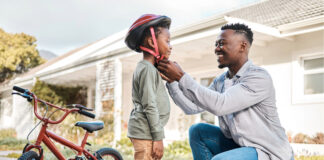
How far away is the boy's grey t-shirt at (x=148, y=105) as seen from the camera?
2400mm

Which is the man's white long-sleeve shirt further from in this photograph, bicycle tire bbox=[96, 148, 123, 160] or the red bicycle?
bicycle tire bbox=[96, 148, 123, 160]

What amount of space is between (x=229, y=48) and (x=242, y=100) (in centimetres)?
42

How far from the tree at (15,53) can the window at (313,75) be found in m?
19.2

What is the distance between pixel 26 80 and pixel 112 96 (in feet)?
21.5

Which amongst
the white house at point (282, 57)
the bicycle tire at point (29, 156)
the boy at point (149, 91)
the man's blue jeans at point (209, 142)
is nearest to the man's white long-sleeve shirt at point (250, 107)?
the man's blue jeans at point (209, 142)

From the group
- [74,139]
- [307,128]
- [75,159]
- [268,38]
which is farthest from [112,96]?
[75,159]

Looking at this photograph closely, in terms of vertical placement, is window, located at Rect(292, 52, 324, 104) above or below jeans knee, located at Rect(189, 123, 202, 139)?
above

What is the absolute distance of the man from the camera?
2.02 meters

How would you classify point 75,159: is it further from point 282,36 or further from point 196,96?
point 282,36

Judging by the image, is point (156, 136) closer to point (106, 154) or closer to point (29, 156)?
point (29, 156)

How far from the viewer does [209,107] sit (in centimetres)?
201

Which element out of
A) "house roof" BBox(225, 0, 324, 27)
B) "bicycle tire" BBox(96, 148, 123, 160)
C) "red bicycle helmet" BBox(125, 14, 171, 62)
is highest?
"house roof" BBox(225, 0, 324, 27)

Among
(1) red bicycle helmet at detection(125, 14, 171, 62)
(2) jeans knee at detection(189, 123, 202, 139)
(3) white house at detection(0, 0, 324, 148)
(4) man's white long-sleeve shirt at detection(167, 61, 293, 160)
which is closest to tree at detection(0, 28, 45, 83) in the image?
(3) white house at detection(0, 0, 324, 148)

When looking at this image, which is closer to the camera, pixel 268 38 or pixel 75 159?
pixel 75 159
